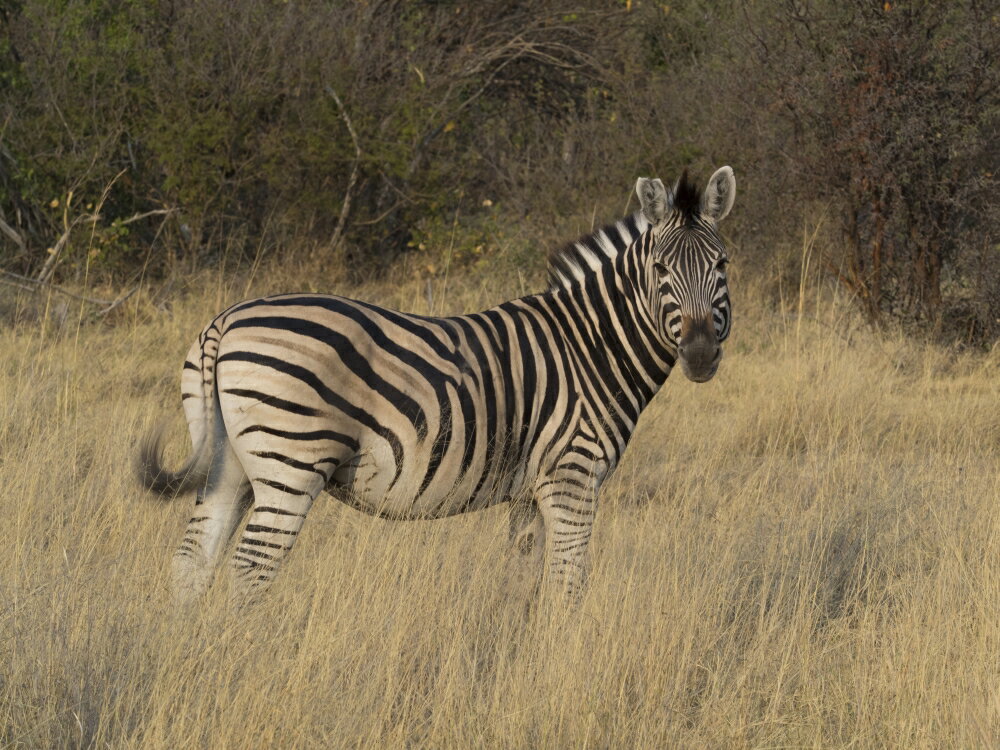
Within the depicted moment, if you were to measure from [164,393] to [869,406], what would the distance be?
14.9ft

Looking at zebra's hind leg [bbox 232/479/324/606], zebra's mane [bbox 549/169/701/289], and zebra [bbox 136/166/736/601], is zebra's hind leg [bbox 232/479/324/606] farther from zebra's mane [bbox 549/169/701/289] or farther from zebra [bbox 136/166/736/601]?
zebra's mane [bbox 549/169/701/289]

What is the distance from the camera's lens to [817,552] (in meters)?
4.97

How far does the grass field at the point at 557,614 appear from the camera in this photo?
10.8ft

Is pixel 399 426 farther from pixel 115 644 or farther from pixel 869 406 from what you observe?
pixel 869 406

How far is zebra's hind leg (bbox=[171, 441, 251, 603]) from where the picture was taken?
13.4 feet

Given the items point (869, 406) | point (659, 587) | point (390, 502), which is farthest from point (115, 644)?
point (869, 406)

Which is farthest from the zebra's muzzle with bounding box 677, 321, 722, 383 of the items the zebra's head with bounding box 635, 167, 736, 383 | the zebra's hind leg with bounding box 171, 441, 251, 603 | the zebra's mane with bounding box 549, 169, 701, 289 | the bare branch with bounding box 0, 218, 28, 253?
the bare branch with bounding box 0, 218, 28, 253

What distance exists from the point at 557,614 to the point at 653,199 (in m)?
1.65

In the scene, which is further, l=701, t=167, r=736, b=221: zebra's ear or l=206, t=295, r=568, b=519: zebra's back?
l=701, t=167, r=736, b=221: zebra's ear

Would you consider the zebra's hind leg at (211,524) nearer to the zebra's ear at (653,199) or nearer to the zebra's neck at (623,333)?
the zebra's neck at (623,333)

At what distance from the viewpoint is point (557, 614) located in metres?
4.04

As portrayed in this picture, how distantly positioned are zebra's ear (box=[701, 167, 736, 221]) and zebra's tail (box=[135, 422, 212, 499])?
2.13m

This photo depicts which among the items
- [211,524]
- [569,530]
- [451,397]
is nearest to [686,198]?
[451,397]

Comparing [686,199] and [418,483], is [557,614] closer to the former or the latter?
[418,483]
